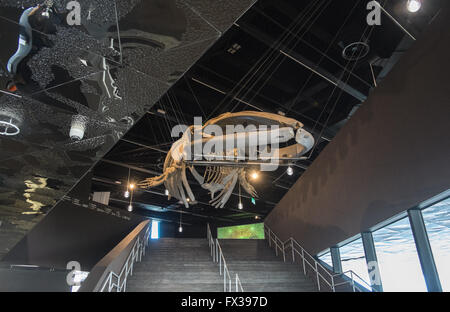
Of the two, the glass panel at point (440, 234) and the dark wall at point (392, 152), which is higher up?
the dark wall at point (392, 152)

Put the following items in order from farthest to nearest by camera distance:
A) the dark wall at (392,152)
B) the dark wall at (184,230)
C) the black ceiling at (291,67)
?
1. the dark wall at (184,230)
2. the black ceiling at (291,67)
3. the dark wall at (392,152)

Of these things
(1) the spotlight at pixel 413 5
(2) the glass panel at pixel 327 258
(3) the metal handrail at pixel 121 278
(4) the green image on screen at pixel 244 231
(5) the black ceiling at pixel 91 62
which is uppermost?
(4) the green image on screen at pixel 244 231

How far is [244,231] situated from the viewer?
808 inches

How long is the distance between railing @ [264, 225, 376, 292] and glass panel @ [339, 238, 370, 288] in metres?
0.10

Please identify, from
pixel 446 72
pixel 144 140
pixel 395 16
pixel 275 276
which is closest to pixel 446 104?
pixel 446 72

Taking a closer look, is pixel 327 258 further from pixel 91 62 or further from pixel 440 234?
pixel 91 62

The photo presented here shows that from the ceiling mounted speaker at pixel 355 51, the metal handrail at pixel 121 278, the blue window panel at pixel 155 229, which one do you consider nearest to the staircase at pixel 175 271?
the metal handrail at pixel 121 278

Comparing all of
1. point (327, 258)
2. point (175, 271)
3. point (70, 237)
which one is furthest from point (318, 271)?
point (70, 237)

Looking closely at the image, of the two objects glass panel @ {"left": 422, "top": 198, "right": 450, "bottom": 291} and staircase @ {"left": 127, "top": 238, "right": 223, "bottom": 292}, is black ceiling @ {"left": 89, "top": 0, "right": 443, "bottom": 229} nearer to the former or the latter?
glass panel @ {"left": 422, "top": 198, "right": 450, "bottom": 291}

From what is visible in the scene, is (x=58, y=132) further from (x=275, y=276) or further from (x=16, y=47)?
(x=275, y=276)

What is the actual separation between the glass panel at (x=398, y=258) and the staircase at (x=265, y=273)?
6.81 feet

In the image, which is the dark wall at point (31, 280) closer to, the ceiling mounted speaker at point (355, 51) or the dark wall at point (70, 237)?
the dark wall at point (70, 237)

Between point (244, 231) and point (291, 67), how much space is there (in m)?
15.3

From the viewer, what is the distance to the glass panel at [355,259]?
19.8ft
